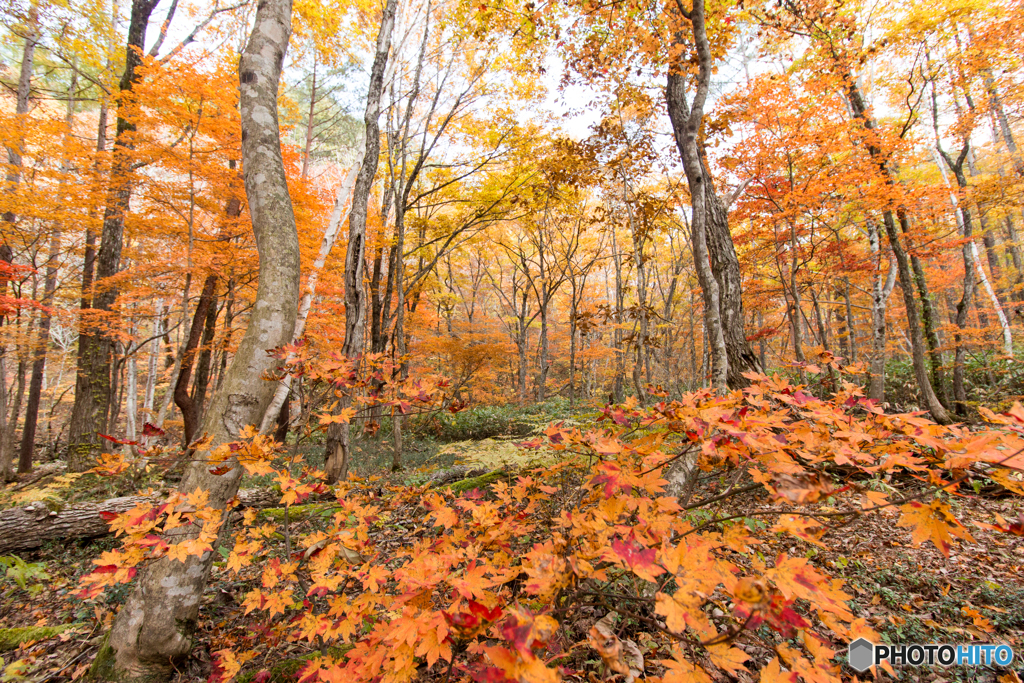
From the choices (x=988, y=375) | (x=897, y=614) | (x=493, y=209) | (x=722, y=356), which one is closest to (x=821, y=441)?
(x=722, y=356)

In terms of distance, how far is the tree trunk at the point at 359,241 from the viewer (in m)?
4.34

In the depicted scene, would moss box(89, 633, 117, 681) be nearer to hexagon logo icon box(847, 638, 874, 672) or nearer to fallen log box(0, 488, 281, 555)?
fallen log box(0, 488, 281, 555)

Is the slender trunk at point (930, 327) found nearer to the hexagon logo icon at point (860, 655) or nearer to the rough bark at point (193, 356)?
the hexagon logo icon at point (860, 655)

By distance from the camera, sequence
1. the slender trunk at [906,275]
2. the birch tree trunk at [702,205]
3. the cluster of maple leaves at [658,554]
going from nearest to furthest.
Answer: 1. the cluster of maple leaves at [658,554]
2. the birch tree trunk at [702,205]
3. the slender trunk at [906,275]

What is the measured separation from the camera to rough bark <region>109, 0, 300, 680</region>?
1.97 metres

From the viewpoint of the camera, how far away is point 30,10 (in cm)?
689

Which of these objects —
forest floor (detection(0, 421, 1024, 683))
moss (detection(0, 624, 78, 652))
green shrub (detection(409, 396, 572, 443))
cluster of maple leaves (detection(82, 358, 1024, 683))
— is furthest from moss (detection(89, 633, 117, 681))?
green shrub (detection(409, 396, 572, 443))

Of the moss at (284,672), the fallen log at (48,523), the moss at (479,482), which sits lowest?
the moss at (284,672)

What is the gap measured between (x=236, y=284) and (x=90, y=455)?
3.68m

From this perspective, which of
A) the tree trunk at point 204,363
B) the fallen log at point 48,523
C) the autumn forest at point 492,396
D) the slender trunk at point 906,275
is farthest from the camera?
the tree trunk at point 204,363

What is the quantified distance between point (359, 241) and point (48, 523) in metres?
4.46

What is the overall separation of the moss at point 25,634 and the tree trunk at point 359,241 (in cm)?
232

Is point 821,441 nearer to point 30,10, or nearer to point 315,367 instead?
point 315,367

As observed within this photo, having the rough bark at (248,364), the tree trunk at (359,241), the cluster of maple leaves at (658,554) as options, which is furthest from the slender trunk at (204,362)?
the cluster of maple leaves at (658,554)
